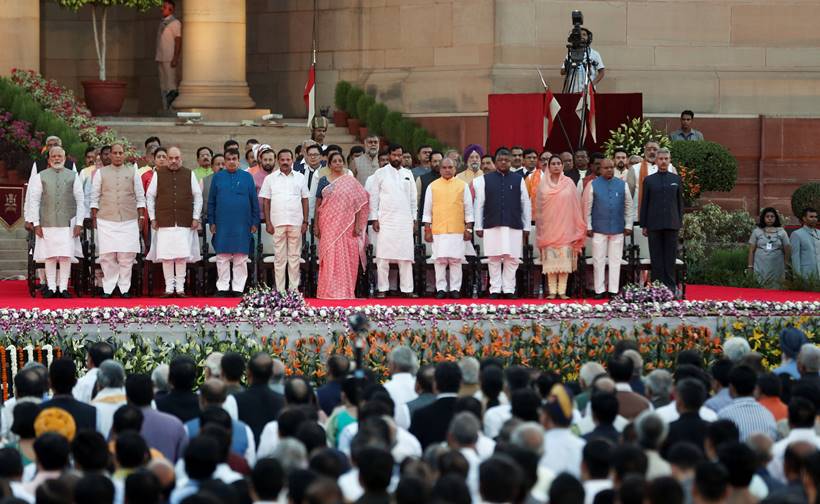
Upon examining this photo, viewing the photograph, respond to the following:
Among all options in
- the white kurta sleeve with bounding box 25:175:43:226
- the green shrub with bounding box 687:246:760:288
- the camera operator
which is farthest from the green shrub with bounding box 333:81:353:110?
the white kurta sleeve with bounding box 25:175:43:226

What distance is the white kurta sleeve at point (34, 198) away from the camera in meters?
18.5

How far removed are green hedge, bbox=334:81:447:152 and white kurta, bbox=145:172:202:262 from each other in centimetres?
675

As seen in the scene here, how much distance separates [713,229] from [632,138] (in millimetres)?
2378

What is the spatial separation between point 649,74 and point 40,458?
742 inches

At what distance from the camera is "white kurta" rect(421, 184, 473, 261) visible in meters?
18.9

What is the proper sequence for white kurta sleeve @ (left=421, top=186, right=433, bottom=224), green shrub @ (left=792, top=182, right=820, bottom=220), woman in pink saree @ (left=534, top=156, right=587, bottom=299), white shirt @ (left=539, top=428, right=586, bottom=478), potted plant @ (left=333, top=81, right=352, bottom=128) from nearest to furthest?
white shirt @ (left=539, top=428, right=586, bottom=478) → woman in pink saree @ (left=534, top=156, right=587, bottom=299) → white kurta sleeve @ (left=421, top=186, right=433, bottom=224) → green shrub @ (left=792, top=182, right=820, bottom=220) → potted plant @ (left=333, top=81, right=352, bottom=128)

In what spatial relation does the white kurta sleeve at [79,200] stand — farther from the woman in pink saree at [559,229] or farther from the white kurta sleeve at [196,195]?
the woman in pink saree at [559,229]

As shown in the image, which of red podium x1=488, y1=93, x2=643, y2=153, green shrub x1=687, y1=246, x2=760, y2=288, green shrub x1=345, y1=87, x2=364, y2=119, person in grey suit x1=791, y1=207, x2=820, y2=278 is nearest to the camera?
person in grey suit x1=791, y1=207, x2=820, y2=278

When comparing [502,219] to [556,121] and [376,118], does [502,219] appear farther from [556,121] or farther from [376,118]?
[376,118]

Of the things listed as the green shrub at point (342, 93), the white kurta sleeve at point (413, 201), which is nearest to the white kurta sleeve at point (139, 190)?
the white kurta sleeve at point (413, 201)

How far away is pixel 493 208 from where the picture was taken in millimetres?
18750

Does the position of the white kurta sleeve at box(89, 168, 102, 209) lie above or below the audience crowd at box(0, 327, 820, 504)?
above

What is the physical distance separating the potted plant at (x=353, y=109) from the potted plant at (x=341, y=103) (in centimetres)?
12

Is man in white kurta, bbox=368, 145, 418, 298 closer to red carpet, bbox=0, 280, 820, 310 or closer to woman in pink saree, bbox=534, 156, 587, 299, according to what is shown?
red carpet, bbox=0, 280, 820, 310
